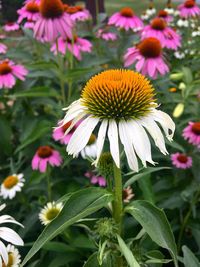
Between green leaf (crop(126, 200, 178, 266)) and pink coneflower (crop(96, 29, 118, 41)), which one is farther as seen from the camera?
pink coneflower (crop(96, 29, 118, 41))

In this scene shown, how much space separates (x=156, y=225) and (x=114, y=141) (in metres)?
0.15

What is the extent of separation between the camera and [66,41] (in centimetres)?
156

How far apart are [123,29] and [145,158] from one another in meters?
1.32

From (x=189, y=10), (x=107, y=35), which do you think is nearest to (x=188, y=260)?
(x=107, y=35)

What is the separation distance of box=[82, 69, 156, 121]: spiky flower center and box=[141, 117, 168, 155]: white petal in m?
0.02

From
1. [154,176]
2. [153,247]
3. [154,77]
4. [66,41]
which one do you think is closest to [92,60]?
→ [66,41]

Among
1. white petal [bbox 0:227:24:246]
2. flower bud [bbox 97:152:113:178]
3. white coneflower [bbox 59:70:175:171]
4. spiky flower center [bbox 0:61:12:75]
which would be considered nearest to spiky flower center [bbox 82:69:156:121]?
white coneflower [bbox 59:70:175:171]

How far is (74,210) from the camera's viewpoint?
0.68 metres

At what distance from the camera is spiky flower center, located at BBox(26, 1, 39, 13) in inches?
68.5

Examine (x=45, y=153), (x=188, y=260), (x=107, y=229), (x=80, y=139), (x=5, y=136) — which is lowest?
(x=5, y=136)

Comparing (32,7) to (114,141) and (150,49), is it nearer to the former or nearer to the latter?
(150,49)

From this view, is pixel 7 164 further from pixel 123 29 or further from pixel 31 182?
pixel 123 29

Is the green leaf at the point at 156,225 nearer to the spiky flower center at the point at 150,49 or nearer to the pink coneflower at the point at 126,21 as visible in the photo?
the spiky flower center at the point at 150,49

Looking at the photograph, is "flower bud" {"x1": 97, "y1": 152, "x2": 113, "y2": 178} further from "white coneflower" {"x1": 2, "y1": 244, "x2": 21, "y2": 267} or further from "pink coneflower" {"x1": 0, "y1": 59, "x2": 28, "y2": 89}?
"pink coneflower" {"x1": 0, "y1": 59, "x2": 28, "y2": 89}
